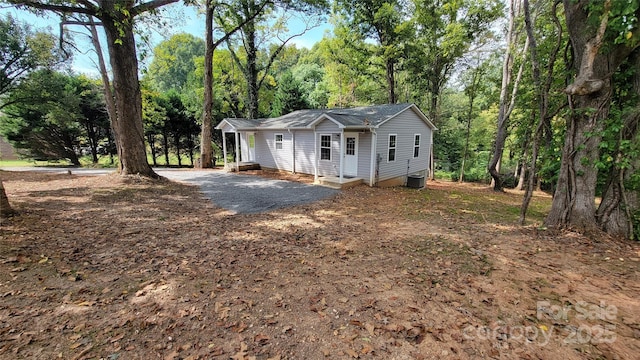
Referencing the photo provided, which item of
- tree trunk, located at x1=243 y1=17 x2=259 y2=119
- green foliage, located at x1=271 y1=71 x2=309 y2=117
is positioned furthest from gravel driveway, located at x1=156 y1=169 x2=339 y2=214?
green foliage, located at x1=271 y1=71 x2=309 y2=117

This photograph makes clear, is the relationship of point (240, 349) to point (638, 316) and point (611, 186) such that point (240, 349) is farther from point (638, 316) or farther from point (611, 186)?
point (611, 186)

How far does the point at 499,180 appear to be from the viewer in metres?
14.8

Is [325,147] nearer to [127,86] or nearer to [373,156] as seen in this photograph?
[373,156]

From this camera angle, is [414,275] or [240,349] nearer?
[240,349]

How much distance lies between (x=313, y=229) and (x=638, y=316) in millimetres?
4604

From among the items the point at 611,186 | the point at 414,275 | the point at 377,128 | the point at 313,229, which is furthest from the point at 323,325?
the point at 377,128

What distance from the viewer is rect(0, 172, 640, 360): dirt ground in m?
2.39

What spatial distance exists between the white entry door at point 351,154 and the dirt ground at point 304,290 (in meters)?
6.32

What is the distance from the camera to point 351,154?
12.1 metres

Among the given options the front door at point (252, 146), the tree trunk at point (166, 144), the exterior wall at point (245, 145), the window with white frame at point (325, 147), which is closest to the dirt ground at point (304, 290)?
the window with white frame at point (325, 147)

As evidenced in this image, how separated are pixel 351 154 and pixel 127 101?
8.86 m

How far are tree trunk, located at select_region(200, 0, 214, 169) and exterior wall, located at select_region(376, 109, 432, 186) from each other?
34.6 feet

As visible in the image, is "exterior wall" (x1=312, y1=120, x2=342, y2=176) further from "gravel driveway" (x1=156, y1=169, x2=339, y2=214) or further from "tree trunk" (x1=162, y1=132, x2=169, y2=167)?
"tree trunk" (x1=162, y1=132, x2=169, y2=167)

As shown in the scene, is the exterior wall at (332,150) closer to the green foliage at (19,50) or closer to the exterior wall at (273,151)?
the exterior wall at (273,151)
